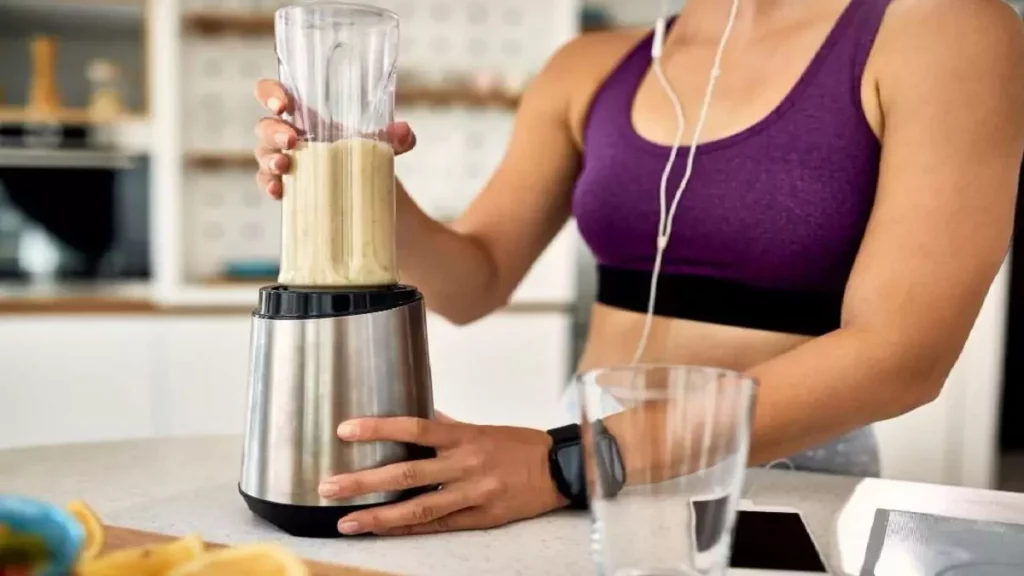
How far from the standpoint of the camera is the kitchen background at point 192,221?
2.34 metres

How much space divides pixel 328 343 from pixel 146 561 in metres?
0.17

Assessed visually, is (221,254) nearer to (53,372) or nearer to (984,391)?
(53,372)

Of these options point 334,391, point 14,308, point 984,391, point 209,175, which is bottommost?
point 984,391

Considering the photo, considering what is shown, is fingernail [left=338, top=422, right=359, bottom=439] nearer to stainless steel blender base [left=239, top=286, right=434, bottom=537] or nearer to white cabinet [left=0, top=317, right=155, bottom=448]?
stainless steel blender base [left=239, top=286, right=434, bottom=537]

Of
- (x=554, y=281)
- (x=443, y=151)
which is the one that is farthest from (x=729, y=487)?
(x=443, y=151)

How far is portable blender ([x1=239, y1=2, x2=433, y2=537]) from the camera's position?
0.59m

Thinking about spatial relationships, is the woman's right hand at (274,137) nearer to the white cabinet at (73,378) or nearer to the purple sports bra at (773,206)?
the purple sports bra at (773,206)

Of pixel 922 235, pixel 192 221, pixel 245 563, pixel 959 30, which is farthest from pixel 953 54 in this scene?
pixel 192 221

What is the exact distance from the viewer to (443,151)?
8.43ft

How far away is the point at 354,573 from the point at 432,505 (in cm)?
9

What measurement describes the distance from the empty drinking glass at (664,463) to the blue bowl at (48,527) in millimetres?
240

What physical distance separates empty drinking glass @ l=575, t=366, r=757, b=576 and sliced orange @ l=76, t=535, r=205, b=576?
21 centimetres

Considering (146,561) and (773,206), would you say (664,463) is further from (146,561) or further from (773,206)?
(773,206)

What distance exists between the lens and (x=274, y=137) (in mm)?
651
